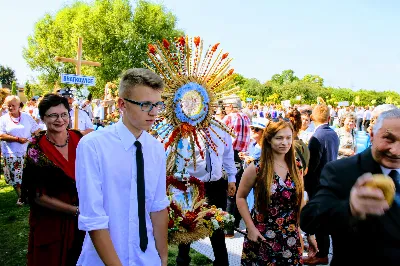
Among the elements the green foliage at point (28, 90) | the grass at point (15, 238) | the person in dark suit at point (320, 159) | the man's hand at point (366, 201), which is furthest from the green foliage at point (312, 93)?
the man's hand at point (366, 201)

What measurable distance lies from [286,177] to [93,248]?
1.77m

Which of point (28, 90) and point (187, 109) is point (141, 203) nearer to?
point (187, 109)

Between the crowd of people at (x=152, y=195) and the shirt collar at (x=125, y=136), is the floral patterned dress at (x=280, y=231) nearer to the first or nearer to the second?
the crowd of people at (x=152, y=195)

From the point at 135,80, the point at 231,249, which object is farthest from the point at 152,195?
the point at 231,249

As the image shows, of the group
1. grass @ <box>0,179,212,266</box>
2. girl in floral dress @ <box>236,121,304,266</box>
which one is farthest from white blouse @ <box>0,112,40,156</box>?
girl in floral dress @ <box>236,121,304,266</box>

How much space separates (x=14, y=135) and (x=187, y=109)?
4792 mm

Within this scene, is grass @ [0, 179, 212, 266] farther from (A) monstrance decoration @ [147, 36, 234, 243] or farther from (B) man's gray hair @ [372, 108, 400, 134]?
(B) man's gray hair @ [372, 108, 400, 134]

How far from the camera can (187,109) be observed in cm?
299

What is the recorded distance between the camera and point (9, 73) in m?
75.2

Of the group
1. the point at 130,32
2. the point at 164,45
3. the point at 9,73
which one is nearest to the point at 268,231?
the point at 164,45

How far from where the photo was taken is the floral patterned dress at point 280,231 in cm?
291

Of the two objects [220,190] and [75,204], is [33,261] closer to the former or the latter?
[75,204]

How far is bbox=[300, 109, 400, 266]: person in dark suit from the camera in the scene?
1.59 metres

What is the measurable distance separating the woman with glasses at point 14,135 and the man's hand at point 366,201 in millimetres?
6123
